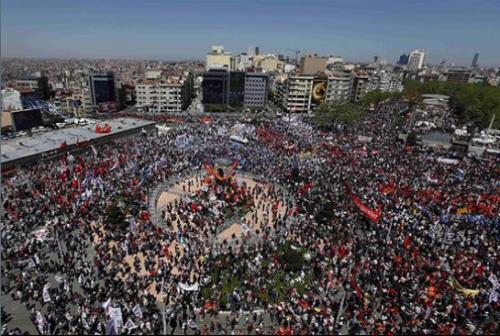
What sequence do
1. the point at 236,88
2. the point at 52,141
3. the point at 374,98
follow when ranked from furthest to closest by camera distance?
the point at 374,98 → the point at 236,88 → the point at 52,141

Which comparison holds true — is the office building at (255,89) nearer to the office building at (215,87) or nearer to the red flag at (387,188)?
the office building at (215,87)

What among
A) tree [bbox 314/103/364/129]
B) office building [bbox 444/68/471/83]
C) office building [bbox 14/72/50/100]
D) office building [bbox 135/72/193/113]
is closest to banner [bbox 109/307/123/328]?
tree [bbox 314/103/364/129]

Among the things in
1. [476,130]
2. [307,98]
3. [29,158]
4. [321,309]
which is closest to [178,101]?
[307,98]

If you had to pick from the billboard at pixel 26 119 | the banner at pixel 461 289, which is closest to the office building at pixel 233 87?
the billboard at pixel 26 119

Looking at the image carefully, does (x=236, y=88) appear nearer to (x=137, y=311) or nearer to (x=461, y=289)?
(x=461, y=289)

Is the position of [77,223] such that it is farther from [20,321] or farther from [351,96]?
[351,96]

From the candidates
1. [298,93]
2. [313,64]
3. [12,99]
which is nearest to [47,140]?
[12,99]
